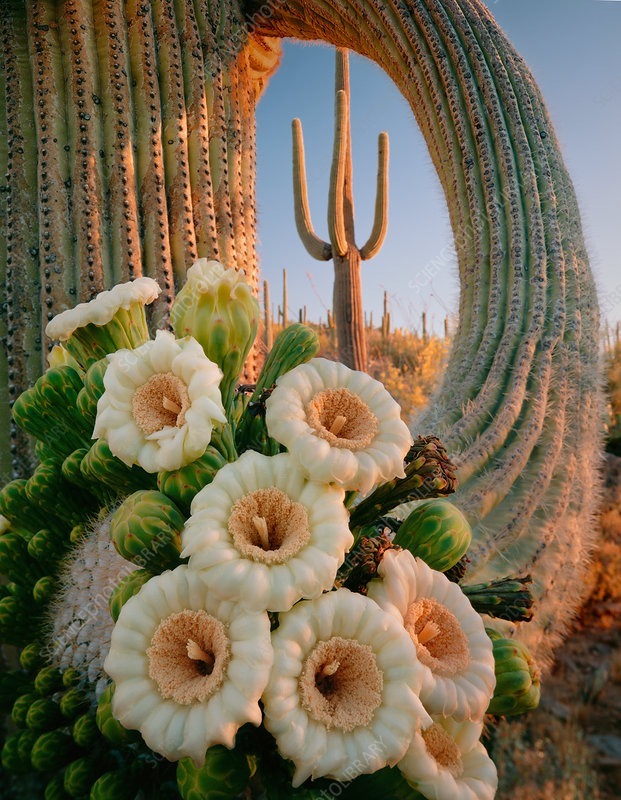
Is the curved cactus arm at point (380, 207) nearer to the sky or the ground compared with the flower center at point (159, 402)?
nearer to the sky

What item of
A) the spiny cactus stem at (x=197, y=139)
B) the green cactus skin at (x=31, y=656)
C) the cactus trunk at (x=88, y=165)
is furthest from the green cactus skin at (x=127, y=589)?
the spiny cactus stem at (x=197, y=139)

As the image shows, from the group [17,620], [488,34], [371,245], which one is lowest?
[17,620]

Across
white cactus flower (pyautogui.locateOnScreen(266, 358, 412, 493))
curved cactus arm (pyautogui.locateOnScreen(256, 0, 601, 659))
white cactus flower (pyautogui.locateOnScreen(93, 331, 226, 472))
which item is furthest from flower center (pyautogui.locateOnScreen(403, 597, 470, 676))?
curved cactus arm (pyautogui.locateOnScreen(256, 0, 601, 659))

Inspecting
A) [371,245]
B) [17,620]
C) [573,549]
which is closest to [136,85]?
[17,620]

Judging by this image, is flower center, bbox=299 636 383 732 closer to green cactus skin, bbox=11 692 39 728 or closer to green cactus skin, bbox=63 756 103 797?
green cactus skin, bbox=63 756 103 797

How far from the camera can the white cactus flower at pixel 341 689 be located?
365 millimetres

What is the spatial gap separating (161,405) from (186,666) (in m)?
0.20

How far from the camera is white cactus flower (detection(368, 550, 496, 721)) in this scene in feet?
1.35

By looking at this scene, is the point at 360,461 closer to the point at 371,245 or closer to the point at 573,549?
the point at 573,549

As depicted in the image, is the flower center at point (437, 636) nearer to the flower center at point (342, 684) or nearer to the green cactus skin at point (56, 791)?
the flower center at point (342, 684)

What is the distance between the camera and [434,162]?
5.46 ft

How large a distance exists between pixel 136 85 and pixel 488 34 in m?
1.00

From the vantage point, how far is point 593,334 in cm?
161

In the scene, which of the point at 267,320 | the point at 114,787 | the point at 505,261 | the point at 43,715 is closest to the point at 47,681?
the point at 43,715
